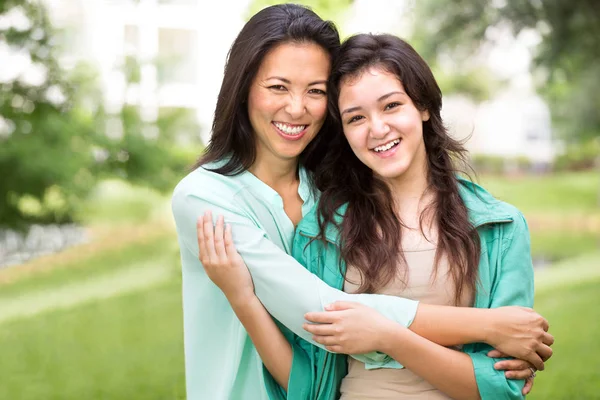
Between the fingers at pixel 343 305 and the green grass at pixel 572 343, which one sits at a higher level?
the fingers at pixel 343 305

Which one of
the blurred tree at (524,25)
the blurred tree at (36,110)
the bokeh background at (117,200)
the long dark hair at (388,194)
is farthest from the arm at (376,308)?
the blurred tree at (524,25)

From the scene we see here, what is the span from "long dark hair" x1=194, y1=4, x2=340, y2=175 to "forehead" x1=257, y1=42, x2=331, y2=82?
0.05 ft

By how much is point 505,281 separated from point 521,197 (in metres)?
19.0

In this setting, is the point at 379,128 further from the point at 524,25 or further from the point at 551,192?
the point at 551,192

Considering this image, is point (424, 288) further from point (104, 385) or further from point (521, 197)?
point (521, 197)

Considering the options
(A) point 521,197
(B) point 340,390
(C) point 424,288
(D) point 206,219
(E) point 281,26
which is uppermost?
(E) point 281,26

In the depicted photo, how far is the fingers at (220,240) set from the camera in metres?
Answer: 2.21

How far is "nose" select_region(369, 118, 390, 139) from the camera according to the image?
2252 millimetres

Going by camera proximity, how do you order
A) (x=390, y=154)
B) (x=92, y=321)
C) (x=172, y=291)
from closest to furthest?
(x=390, y=154) < (x=92, y=321) < (x=172, y=291)

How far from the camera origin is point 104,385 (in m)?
6.34

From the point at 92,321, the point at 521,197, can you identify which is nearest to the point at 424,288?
the point at 92,321

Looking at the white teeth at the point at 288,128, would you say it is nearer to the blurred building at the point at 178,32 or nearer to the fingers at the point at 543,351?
the fingers at the point at 543,351

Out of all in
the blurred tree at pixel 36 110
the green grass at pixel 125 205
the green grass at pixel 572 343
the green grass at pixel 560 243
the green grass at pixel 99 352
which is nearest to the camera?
the green grass at pixel 572 343

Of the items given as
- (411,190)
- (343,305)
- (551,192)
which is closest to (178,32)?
(551,192)
